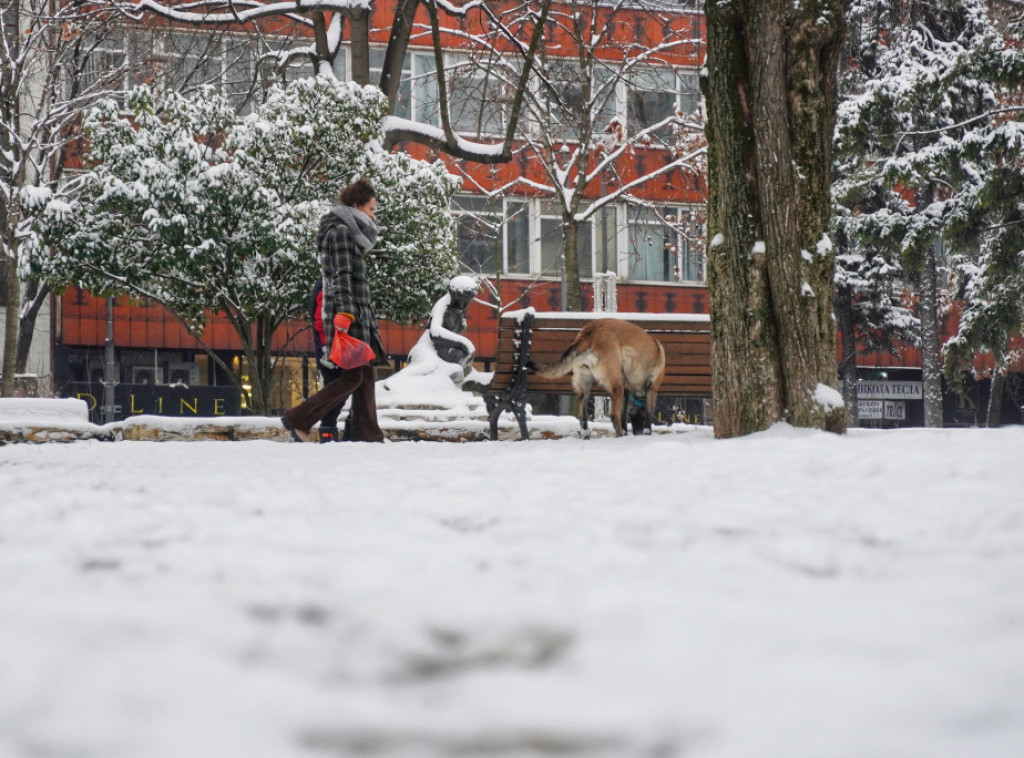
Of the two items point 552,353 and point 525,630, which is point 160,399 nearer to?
point 552,353

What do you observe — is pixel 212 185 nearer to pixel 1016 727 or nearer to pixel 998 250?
pixel 998 250

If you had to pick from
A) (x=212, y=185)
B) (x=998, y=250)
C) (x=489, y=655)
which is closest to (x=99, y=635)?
(x=489, y=655)

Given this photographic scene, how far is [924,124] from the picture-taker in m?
21.0

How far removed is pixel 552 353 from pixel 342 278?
2.90 metres

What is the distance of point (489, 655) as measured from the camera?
29.0 inches

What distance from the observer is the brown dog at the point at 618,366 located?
24.2ft

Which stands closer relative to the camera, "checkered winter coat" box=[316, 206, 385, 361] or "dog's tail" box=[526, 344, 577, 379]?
"checkered winter coat" box=[316, 206, 385, 361]

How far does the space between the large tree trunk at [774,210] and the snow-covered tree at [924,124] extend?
1079 centimetres

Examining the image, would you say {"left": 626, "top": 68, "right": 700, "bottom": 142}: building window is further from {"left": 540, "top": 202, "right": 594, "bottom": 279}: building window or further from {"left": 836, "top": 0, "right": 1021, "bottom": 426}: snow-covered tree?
{"left": 836, "top": 0, "right": 1021, "bottom": 426}: snow-covered tree

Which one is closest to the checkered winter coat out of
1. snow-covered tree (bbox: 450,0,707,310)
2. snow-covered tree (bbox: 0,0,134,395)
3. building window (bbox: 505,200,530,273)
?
snow-covered tree (bbox: 450,0,707,310)

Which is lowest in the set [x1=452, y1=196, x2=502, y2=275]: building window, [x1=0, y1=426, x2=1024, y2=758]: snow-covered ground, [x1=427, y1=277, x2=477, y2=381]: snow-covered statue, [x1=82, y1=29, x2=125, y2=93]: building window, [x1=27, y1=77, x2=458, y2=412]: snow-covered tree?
[x1=0, y1=426, x2=1024, y2=758]: snow-covered ground

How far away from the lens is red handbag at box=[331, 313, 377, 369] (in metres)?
6.62

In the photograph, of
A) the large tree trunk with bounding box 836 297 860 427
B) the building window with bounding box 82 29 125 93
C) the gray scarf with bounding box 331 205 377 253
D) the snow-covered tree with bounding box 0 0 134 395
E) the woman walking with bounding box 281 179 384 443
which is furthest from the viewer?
the large tree trunk with bounding box 836 297 860 427

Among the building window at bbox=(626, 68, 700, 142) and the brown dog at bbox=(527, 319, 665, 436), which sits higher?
the building window at bbox=(626, 68, 700, 142)
